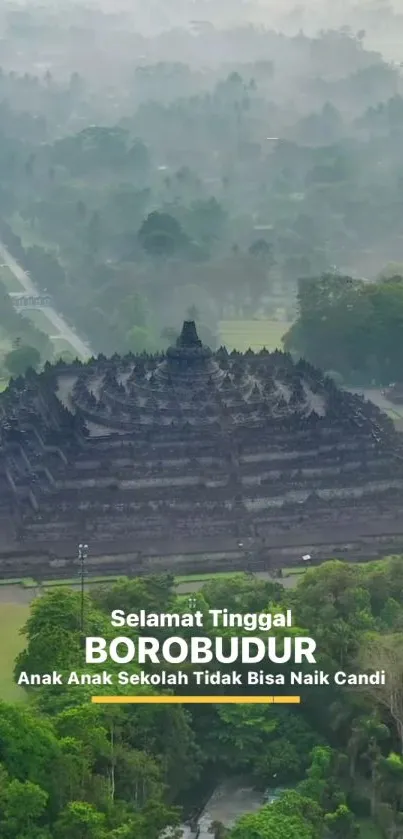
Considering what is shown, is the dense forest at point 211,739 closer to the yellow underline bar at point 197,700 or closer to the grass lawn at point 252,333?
the yellow underline bar at point 197,700

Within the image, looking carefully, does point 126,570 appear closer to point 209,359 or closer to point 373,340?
point 209,359

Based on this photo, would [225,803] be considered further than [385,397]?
No

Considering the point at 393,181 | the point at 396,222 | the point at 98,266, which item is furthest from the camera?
the point at 393,181

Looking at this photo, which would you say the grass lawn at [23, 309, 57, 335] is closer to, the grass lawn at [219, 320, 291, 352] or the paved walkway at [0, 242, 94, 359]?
the paved walkway at [0, 242, 94, 359]

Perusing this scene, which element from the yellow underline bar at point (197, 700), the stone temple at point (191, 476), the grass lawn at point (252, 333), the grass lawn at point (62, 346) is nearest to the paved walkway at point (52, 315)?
the grass lawn at point (62, 346)

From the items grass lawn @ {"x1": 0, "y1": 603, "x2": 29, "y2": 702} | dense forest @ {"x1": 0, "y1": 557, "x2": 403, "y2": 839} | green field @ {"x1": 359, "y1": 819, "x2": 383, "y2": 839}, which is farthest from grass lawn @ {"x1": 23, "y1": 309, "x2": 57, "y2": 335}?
green field @ {"x1": 359, "y1": 819, "x2": 383, "y2": 839}

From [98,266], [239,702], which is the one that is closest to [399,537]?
[239,702]
